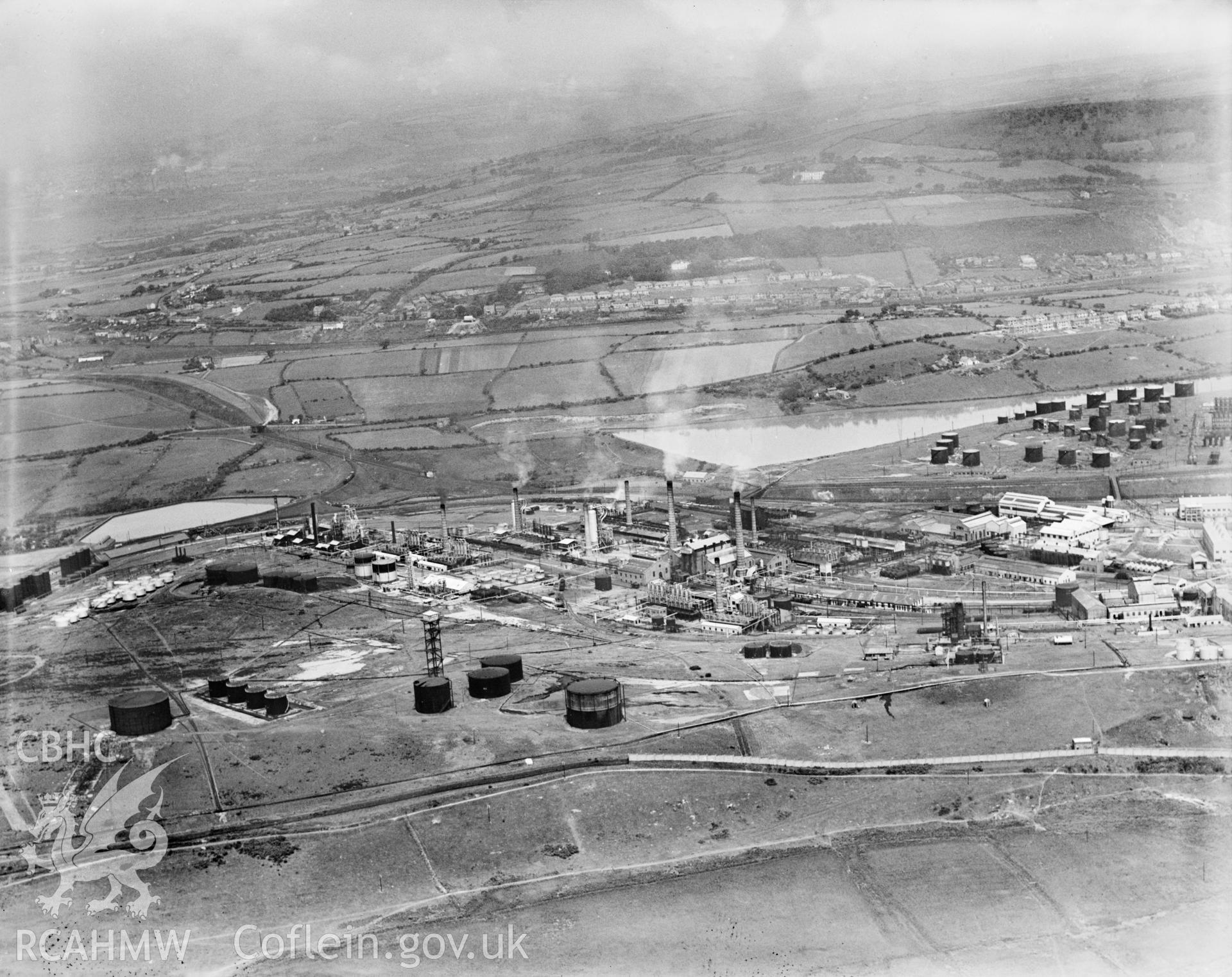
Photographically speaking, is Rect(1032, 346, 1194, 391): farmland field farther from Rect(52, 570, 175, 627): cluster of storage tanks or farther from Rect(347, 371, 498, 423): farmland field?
Rect(52, 570, 175, 627): cluster of storage tanks

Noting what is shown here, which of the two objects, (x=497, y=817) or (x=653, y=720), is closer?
(x=497, y=817)

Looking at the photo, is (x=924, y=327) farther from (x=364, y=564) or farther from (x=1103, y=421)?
(x=364, y=564)

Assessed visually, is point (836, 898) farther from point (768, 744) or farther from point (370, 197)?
point (370, 197)

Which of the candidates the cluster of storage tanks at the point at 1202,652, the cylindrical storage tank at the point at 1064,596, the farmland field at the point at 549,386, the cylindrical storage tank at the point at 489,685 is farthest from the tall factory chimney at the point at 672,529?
the farmland field at the point at 549,386

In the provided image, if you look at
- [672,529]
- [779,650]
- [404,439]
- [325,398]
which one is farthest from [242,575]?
[325,398]

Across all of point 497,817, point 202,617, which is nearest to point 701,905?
point 497,817

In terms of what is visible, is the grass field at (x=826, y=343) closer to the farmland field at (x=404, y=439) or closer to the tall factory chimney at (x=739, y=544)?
the farmland field at (x=404, y=439)
